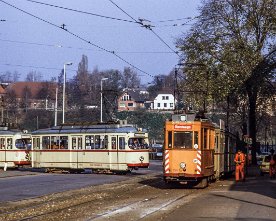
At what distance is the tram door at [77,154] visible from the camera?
4459 cm

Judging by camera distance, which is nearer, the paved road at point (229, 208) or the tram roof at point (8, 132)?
the paved road at point (229, 208)

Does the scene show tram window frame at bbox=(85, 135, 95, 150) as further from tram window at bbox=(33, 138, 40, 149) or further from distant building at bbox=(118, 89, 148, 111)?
distant building at bbox=(118, 89, 148, 111)

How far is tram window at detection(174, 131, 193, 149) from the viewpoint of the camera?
28680mm

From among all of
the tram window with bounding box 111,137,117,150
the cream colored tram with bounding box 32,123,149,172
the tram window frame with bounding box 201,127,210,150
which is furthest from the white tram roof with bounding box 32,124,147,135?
the tram window frame with bounding box 201,127,210,150

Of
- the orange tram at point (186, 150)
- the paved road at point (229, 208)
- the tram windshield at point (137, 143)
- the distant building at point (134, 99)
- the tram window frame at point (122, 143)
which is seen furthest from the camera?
the distant building at point (134, 99)

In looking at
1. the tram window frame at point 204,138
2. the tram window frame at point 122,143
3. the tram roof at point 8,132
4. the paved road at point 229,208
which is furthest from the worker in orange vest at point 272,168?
the tram roof at point 8,132

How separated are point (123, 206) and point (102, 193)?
6.03 m

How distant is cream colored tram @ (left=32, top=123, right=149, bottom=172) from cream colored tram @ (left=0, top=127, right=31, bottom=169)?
413cm

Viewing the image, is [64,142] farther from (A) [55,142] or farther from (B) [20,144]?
(B) [20,144]

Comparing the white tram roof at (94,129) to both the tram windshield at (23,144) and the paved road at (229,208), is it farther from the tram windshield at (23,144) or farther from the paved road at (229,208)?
the paved road at (229,208)

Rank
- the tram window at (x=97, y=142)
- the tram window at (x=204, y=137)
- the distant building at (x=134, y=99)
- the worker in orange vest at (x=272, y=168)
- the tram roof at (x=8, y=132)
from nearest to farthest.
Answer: the tram window at (x=204, y=137) < the worker in orange vest at (x=272, y=168) < the tram window at (x=97, y=142) < the tram roof at (x=8, y=132) < the distant building at (x=134, y=99)

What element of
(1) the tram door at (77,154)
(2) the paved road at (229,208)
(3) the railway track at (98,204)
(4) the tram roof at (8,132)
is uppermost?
(4) the tram roof at (8,132)

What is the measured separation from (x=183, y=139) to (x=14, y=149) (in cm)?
2436

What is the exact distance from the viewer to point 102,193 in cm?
2664
